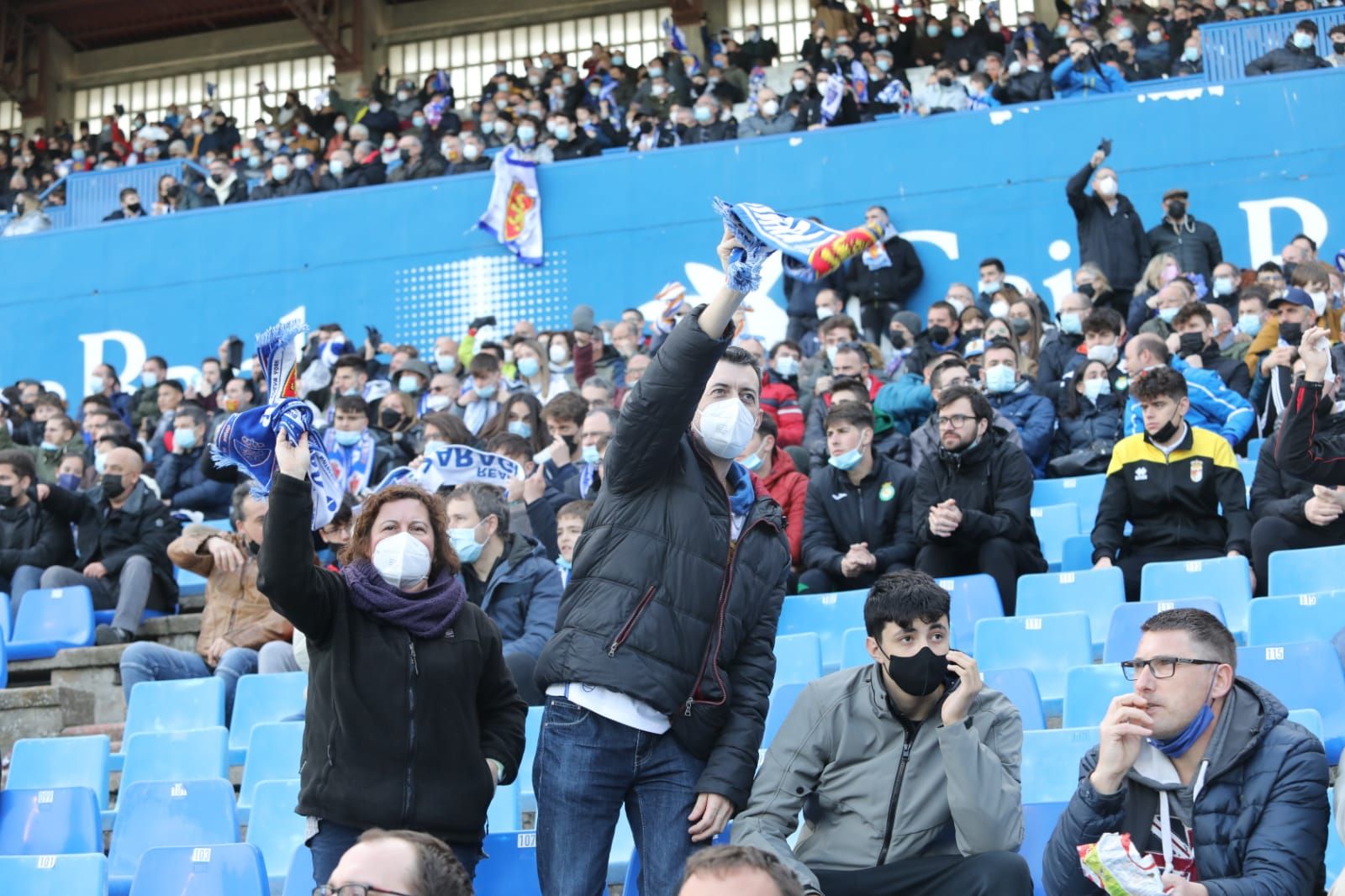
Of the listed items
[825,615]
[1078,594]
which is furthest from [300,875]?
[1078,594]

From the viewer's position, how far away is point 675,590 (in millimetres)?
3525

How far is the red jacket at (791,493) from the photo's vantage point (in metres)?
7.34

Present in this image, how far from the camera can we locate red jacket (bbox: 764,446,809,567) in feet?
24.1

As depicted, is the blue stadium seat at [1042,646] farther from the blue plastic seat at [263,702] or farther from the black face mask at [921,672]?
the blue plastic seat at [263,702]

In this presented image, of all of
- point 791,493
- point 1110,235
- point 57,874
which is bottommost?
point 57,874

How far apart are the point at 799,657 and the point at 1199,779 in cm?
240

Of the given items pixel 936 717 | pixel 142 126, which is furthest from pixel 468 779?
pixel 142 126

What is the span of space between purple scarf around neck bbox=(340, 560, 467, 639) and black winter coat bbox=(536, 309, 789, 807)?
0.40 m

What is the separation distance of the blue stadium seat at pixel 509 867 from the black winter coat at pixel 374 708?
323mm

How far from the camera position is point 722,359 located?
12.2 ft

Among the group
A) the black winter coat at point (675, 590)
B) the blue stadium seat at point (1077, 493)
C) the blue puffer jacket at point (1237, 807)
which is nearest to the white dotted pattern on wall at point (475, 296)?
the blue stadium seat at point (1077, 493)

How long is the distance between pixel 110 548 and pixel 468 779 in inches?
225

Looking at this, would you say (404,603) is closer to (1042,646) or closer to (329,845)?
(329,845)

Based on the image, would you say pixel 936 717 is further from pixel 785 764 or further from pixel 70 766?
pixel 70 766
